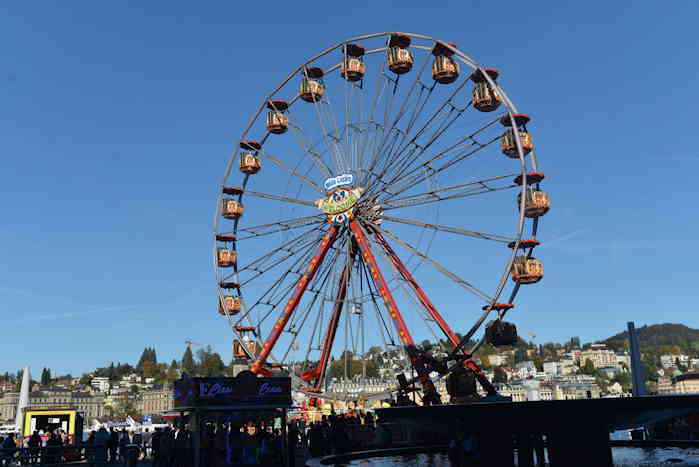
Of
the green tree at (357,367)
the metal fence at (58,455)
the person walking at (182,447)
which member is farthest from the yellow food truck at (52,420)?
the green tree at (357,367)

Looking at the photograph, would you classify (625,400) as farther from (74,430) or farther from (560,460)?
(74,430)

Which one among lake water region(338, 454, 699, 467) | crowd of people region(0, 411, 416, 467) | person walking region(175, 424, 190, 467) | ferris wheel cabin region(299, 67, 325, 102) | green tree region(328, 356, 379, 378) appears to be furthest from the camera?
green tree region(328, 356, 379, 378)

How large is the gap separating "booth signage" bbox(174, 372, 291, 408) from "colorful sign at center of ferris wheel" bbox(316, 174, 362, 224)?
16586mm

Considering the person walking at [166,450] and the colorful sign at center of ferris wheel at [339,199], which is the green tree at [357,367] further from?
the person walking at [166,450]

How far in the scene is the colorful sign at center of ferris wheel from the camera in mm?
35250

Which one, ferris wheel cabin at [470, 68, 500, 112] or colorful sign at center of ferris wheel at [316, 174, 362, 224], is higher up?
ferris wheel cabin at [470, 68, 500, 112]

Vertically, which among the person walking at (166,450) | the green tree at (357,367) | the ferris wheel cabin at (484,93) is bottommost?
the person walking at (166,450)

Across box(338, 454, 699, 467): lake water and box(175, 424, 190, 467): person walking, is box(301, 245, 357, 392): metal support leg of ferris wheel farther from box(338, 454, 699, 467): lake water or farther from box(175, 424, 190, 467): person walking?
box(175, 424, 190, 467): person walking

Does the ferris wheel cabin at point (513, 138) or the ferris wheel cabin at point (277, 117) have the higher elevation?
the ferris wheel cabin at point (277, 117)

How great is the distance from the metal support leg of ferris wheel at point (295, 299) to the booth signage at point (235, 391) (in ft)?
53.7

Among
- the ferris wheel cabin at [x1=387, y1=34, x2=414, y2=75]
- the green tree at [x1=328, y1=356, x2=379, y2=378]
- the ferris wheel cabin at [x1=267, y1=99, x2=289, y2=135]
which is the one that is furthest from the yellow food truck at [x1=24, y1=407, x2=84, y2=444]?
the ferris wheel cabin at [x1=387, y1=34, x2=414, y2=75]

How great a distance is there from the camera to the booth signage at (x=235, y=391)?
727 inches

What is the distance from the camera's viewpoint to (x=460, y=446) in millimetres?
16531

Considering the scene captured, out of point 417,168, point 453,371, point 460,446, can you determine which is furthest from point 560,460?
point 417,168
